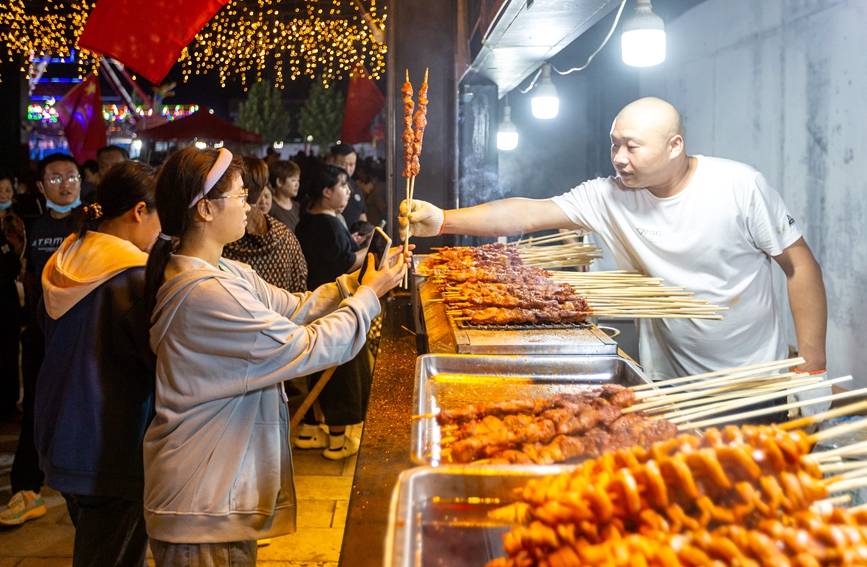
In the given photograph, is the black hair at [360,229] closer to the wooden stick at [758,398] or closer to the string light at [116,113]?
the wooden stick at [758,398]

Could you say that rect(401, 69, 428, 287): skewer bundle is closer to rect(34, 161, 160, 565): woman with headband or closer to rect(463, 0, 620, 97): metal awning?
rect(463, 0, 620, 97): metal awning

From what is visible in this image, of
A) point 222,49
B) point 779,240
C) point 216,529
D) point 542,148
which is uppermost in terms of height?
point 222,49

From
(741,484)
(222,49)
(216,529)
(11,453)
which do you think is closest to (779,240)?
→ (741,484)

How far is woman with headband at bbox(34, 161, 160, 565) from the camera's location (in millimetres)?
2785

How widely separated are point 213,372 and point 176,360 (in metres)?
0.13

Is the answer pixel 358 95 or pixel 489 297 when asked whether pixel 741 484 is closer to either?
pixel 489 297

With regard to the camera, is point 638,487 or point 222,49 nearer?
point 638,487

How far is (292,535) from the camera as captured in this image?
14.6 feet

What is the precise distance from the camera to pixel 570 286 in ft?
10.4

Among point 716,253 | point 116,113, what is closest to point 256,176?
point 716,253

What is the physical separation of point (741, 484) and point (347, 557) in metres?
0.94

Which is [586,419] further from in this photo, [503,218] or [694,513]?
[503,218]

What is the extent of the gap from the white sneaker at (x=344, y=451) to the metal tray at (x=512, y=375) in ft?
12.6

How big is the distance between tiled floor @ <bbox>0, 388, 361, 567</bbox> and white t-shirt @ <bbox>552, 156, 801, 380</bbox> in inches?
97.9
